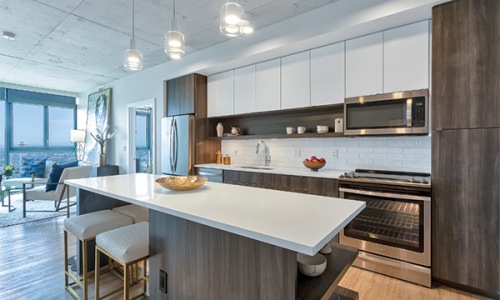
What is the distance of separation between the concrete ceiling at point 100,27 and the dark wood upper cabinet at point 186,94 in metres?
0.47

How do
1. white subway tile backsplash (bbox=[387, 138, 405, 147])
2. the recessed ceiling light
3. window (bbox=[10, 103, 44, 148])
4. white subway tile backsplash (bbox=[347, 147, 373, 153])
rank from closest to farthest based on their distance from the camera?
white subway tile backsplash (bbox=[387, 138, 405, 147]) < white subway tile backsplash (bbox=[347, 147, 373, 153]) < the recessed ceiling light < window (bbox=[10, 103, 44, 148])

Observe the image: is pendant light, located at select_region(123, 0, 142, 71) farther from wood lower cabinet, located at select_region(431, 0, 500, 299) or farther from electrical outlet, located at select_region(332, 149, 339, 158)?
wood lower cabinet, located at select_region(431, 0, 500, 299)

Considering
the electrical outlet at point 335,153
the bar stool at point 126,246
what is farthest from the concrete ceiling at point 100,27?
the bar stool at point 126,246

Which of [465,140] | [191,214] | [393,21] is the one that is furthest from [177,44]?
[465,140]

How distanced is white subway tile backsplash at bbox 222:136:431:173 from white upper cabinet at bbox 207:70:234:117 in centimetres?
62

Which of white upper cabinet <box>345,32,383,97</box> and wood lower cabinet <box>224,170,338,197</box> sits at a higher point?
white upper cabinet <box>345,32,383,97</box>

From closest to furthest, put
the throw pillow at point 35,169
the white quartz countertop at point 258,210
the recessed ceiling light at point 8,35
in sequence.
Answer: the white quartz countertop at point 258,210 → the recessed ceiling light at point 8,35 → the throw pillow at point 35,169

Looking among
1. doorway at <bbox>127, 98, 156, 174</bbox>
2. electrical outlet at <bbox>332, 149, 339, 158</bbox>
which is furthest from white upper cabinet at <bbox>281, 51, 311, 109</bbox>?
doorway at <bbox>127, 98, 156, 174</bbox>

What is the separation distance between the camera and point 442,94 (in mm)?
2287

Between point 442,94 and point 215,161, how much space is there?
341 centimetres

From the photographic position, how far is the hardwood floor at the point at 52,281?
2123 millimetres

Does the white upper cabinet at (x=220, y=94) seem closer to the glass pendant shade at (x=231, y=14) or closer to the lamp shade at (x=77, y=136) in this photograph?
the glass pendant shade at (x=231, y=14)

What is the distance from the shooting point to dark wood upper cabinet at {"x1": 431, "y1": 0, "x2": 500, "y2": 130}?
81.6 inches

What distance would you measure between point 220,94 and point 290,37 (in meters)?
1.57
